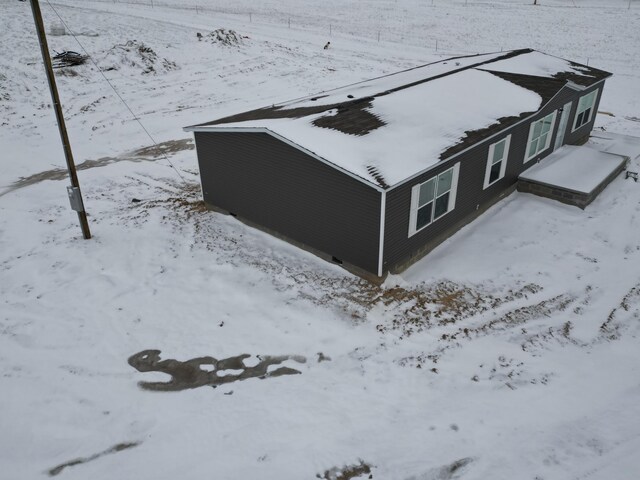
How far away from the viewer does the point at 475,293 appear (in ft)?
41.6

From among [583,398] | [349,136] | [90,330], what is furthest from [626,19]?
[90,330]

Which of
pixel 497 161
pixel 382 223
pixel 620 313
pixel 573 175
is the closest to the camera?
pixel 620 313

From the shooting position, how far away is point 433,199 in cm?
1383

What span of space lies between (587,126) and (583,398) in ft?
56.2

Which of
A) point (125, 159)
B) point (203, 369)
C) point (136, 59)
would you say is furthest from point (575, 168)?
point (136, 59)

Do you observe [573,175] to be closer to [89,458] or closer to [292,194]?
[292,194]

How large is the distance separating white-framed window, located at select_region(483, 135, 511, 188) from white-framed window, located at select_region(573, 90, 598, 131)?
6939 mm

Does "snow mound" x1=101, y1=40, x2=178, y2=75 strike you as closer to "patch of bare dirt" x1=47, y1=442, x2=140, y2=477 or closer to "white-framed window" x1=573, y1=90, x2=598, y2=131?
"white-framed window" x1=573, y1=90, x2=598, y2=131

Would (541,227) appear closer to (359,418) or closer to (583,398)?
(583,398)

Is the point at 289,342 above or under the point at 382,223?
under

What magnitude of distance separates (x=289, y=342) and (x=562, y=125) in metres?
15.8

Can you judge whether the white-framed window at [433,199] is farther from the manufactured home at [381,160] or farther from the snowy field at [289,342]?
the snowy field at [289,342]

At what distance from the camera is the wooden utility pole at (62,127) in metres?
12.3

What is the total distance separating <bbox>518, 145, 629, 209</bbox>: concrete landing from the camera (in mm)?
16844
